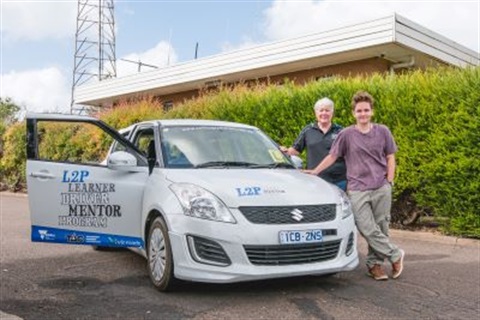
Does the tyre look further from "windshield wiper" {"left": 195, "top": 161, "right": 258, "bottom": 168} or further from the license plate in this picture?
the license plate

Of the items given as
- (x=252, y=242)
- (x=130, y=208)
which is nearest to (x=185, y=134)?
→ (x=130, y=208)

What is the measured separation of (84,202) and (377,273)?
3037mm

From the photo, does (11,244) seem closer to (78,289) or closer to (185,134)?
(78,289)

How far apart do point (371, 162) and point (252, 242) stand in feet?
5.61

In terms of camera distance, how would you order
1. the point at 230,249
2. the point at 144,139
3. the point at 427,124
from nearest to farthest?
the point at 230,249, the point at 144,139, the point at 427,124

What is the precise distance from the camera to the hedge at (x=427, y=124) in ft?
26.8

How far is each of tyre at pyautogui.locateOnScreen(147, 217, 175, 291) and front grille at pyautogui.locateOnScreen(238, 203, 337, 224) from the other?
77 cm

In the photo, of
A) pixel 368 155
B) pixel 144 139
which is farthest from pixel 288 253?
pixel 144 139

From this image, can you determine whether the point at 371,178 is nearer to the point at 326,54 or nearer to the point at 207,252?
the point at 207,252

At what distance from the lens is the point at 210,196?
16.1 ft

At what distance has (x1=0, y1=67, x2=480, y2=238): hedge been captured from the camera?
26.8 ft

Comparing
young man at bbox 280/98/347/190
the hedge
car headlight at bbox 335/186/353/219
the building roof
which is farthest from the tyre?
the building roof

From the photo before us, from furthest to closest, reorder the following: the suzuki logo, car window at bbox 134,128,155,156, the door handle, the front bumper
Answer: car window at bbox 134,128,155,156, the door handle, the suzuki logo, the front bumper

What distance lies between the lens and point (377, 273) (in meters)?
5.78
